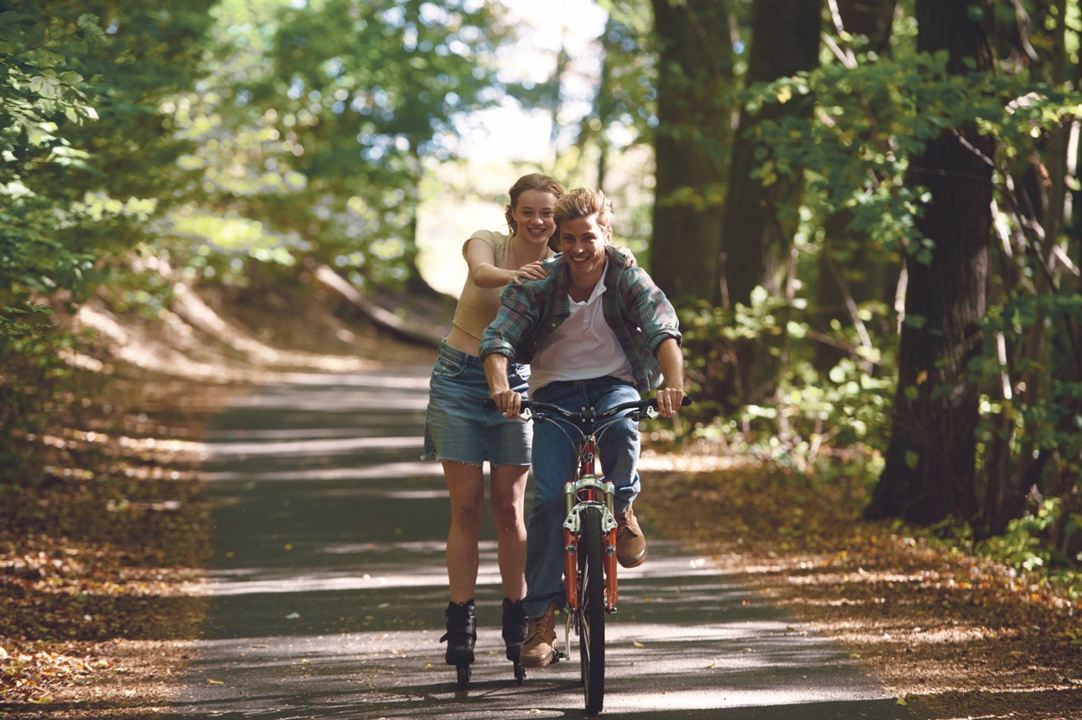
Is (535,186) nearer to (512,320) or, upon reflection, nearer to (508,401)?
(512,320)

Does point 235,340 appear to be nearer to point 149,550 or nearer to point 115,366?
point 115,366

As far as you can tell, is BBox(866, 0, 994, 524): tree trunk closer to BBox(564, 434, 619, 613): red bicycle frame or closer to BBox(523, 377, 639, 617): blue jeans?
BBox(523, 377, 639, 617): blue jeans

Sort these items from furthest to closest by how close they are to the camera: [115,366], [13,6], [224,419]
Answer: [115,366] → [224,419] → [13,6]

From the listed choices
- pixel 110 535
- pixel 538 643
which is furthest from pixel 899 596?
pixel 110 535

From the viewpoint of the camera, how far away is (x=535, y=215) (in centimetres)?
576

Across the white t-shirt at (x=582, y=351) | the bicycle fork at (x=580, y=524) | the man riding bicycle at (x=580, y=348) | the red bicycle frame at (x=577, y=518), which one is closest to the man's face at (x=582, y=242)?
the man riding bicycle at (x=580, y=348)

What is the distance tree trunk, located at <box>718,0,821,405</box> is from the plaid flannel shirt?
837 cm

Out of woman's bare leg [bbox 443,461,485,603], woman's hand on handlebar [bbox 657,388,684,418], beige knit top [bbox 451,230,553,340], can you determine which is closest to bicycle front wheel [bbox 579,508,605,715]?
woman's hand on handlebar [bbox 657,388,684,418]

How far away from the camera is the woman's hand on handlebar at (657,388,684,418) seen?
5145 millimetres

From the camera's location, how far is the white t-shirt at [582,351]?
5.66 meters

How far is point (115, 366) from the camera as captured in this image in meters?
20.9

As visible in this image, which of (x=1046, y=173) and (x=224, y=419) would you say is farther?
(x=224, y=419)

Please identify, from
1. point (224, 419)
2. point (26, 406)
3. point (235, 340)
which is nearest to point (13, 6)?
point (26, 406)

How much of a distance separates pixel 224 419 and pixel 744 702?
43.4 ft
